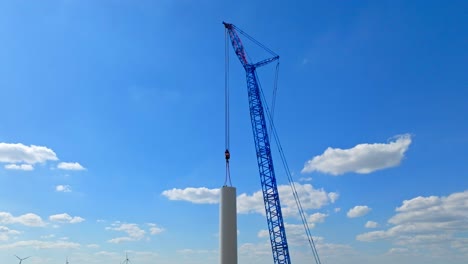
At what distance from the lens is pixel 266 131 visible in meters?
102

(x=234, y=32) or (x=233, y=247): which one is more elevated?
(x=234, y=32)

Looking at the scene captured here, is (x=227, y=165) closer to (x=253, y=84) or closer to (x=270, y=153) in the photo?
(x=270, y=153)

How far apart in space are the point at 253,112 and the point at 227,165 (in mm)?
49109

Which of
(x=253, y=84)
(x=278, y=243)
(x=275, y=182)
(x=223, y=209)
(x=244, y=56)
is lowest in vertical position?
(x=223, y=209)

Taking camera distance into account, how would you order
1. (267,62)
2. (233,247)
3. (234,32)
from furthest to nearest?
(267,62)
(234,32)
(233,247)

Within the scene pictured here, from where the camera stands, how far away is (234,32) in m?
101

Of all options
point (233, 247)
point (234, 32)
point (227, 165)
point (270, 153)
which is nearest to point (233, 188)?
point (233, 247)

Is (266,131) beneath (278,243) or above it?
above

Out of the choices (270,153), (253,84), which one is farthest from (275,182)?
(253,84)

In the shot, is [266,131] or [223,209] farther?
[266,131]

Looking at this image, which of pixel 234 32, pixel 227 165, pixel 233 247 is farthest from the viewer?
pixel 234 32

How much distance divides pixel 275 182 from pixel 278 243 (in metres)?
15.7

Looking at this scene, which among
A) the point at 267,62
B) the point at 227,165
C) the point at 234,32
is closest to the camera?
the point at 227,165

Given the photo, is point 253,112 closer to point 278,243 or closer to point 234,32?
point 234,32
